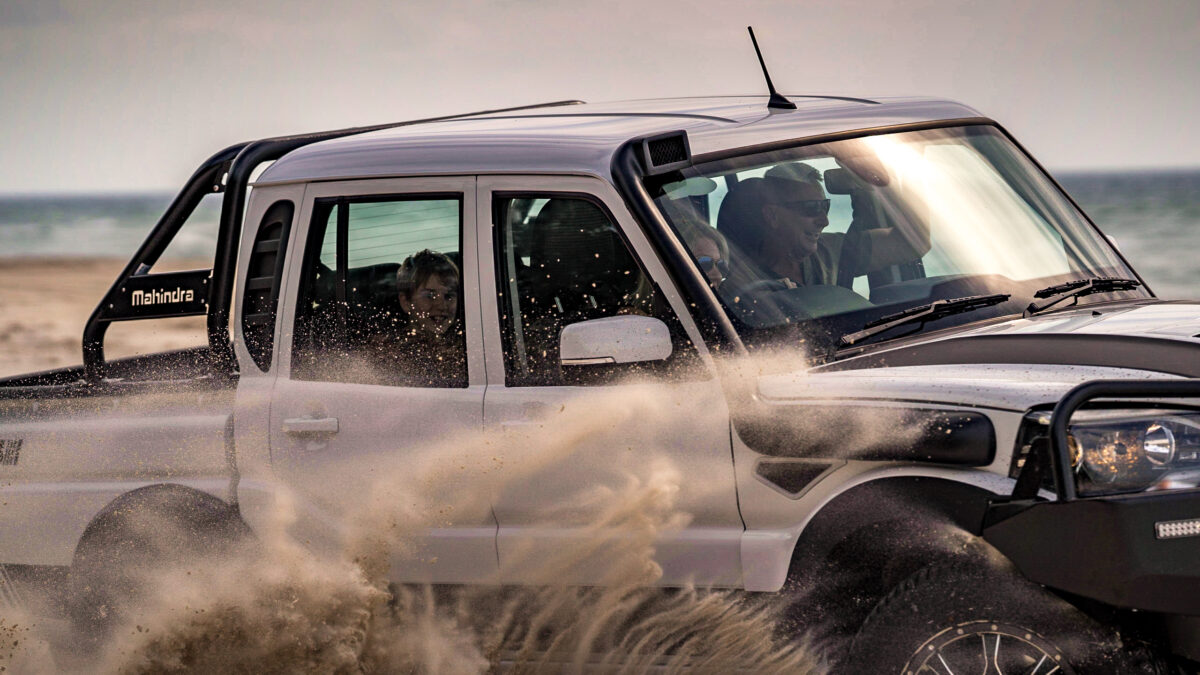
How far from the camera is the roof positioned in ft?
13.9

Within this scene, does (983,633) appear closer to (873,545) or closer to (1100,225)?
(873,545)

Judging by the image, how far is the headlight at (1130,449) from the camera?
3260mm

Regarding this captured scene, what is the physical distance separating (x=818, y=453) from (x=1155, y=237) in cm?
4815

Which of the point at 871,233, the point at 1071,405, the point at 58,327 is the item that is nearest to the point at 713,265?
the point at 871,233

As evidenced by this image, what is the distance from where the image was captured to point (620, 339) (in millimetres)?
3750

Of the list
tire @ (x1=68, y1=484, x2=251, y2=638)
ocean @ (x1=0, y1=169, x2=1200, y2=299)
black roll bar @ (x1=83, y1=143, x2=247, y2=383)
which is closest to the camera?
tire @ (x1=68, y1=484, x2=251, y2=638)

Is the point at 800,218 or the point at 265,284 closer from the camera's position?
the point at 800,218

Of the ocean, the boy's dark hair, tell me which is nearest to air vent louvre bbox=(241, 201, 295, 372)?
the boy's dark hair

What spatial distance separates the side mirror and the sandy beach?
9380mm

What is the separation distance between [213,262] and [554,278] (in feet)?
4.54

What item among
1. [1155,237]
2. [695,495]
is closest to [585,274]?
[695,495]

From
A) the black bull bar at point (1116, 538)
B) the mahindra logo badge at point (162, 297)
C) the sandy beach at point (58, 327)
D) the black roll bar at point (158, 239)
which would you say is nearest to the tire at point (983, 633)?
the black bull bar at point (1116, 538)

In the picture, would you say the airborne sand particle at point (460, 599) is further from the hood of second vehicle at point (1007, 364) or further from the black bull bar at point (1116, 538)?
the black bull bar at point (1116, 538)

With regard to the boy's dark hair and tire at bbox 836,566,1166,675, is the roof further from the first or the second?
tire at bbox 836,566,1166,675
